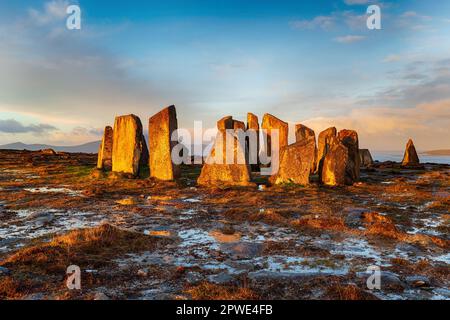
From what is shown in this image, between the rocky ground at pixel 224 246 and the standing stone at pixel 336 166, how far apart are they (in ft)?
15.0

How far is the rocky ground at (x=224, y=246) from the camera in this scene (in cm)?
709

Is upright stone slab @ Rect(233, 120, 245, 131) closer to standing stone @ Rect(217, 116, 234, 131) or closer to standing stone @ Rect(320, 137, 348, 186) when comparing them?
standing stone @ Rect(217, 116, 234, 131)

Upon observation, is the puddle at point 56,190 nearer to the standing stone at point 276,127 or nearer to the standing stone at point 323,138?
the standing stone at point 276,127

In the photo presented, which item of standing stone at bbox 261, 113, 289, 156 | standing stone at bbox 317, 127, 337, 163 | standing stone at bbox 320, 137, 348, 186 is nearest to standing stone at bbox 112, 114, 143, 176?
standing stone at bbox 261, 113, 289, 156

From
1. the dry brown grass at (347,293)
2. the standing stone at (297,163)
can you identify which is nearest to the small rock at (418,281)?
the dry brown grass at (347,293)

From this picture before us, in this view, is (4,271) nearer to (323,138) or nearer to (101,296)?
(101,296)

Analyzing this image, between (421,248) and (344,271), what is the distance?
128 inches

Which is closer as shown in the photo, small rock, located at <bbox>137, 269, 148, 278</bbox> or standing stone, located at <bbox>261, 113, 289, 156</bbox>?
small rock, located at <bbox>137, 269, 148, 278</bbox>

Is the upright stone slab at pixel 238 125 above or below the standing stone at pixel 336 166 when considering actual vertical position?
above

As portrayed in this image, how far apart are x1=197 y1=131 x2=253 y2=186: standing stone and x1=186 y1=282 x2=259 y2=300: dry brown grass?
1540cm

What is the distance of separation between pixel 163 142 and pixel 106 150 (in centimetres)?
780

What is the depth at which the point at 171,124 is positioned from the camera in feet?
79.6

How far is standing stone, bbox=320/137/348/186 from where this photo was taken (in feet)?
76.9

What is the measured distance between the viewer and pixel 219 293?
22.0ft
